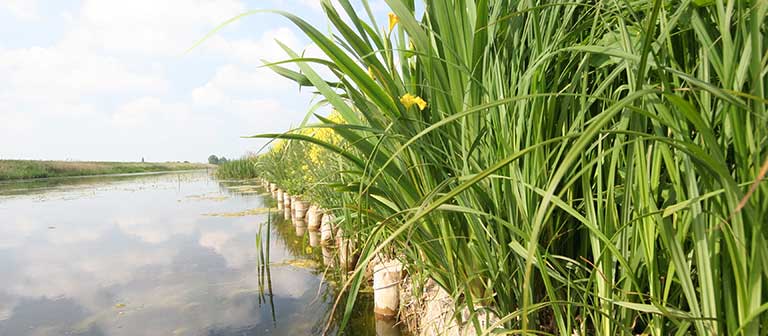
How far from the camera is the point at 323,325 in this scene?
1774 millimetres

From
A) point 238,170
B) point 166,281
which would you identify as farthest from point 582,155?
point 238,170

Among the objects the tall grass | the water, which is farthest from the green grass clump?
the tall grass

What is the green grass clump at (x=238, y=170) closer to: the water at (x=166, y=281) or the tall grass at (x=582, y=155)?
the water at (x=166, y=281)

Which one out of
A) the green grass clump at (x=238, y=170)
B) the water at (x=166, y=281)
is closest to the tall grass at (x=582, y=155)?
the water at (x=166, y=281)

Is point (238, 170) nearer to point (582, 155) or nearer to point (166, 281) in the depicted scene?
point (166, 281)

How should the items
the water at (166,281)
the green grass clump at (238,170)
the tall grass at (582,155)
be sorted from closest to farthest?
the tall grass at (582,155)
the water at (166,281)
the green grass clump at (238,170)

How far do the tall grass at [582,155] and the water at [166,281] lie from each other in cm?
35

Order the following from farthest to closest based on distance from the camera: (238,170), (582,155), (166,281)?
(238,170) → (166,281) → (582,155)

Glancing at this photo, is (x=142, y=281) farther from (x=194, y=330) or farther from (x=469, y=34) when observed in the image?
(x=469, y=34)

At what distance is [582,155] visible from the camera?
0.63 m

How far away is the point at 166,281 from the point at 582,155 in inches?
→ 105

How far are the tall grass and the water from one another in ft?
1.14

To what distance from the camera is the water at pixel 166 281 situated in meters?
1.87

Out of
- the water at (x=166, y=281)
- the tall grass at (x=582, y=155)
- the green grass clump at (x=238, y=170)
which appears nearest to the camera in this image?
the tall grass at (x=582, y=155)
